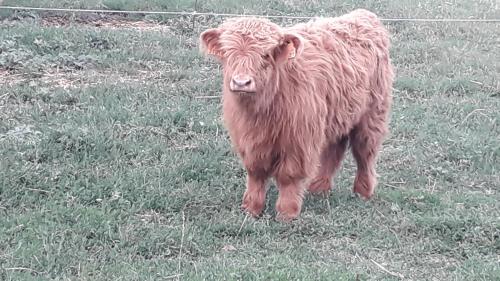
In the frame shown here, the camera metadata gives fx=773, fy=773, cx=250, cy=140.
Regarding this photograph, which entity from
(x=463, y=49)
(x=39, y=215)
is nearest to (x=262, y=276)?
(x=39, y=215)

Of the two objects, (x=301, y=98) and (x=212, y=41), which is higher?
(x=212, y=41)

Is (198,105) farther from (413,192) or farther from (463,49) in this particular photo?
(463,49)

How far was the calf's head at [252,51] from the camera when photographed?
482cm

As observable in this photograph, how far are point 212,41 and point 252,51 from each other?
36 centimetres

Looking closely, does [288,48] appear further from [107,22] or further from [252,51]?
[107,22]

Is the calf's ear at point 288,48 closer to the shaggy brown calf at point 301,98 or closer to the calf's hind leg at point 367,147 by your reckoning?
the shaggy brown calf at point 301,98

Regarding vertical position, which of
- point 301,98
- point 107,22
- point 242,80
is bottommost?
point 107,22

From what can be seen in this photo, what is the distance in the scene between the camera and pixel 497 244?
17.1ft

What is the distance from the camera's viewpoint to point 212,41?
5102 mm

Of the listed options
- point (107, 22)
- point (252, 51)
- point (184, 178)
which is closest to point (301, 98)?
point (252, 51)

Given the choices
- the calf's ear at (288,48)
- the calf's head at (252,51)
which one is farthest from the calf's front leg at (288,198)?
the calf's ear at (288,48)

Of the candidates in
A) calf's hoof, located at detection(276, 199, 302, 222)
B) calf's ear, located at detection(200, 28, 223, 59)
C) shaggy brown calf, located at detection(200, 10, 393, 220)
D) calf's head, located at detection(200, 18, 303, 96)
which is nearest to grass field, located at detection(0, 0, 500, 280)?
calf's hoof, located at detection(276, 199, 302, 222)

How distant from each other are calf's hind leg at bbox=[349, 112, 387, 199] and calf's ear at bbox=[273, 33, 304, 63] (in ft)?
4.35

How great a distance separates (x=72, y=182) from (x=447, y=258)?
269 centimetres
